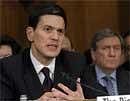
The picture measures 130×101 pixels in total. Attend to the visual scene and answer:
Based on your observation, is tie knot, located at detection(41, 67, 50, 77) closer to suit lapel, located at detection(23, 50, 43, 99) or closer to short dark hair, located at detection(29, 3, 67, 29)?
suit lapel, located at detection(23, 50, 43, 99)

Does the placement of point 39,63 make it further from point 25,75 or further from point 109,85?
point 109,85

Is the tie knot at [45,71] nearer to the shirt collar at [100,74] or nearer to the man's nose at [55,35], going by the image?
the man's nose at [55,35]

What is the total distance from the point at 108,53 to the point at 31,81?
86 cm

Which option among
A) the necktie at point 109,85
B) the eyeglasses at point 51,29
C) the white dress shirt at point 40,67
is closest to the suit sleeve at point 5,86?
the white dress shirt at point 40,67

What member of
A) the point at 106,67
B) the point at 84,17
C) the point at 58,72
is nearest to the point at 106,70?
the point at 106,67

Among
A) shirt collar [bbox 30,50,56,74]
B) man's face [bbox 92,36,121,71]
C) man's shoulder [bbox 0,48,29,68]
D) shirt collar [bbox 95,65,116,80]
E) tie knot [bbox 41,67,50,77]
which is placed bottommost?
shirt collar [bbox 95,65,116,80]

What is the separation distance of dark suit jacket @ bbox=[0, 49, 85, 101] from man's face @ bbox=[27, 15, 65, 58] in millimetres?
92

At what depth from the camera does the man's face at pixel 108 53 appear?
2928 millimetres

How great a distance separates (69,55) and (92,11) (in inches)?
92.2

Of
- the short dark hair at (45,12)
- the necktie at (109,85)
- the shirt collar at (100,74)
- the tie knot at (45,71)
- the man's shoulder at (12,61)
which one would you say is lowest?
the necktie at (109,85)

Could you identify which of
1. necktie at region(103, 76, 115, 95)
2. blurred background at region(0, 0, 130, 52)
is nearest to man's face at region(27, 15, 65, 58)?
necktie at region(103, 76, 115, 95)

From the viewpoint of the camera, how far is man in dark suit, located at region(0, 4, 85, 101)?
7.36 feet

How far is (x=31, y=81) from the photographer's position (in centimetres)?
228

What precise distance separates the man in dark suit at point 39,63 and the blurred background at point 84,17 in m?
2.20
